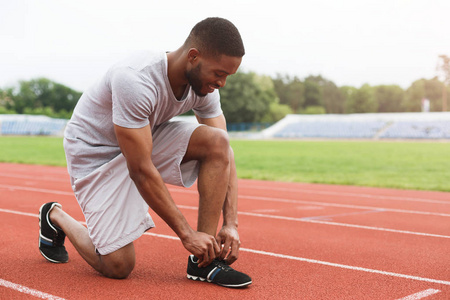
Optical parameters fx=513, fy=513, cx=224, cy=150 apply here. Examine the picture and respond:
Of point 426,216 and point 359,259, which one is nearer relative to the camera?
point 359,259

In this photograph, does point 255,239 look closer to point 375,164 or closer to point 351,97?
point 375,164

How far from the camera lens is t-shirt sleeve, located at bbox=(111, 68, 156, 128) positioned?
9.20 feet

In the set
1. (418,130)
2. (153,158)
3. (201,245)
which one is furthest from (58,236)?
(418,130)

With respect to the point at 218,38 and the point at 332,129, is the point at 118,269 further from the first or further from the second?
the point at 332,129

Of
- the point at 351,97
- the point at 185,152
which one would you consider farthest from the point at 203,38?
the point at 351,97

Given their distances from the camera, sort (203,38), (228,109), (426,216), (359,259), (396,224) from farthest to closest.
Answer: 1. (228,109)
2. (426,216)
3. (396,224)
4. (359,259)
5. (203,38)

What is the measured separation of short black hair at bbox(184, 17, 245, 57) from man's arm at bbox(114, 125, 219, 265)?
55cm

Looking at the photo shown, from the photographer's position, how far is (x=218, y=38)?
2762 millimetres

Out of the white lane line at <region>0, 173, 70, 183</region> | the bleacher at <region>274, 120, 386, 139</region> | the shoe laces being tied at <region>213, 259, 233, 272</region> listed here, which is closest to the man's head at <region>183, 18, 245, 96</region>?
the shoe laces being tied at <region>213, 259, 233, 272</region>

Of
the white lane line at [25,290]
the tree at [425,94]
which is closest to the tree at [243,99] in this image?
the tree at [425,94]

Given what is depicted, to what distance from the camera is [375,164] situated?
655 inches

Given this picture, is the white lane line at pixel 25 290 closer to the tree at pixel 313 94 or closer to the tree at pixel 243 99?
the tree at pixel 243 99

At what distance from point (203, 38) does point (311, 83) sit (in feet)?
305

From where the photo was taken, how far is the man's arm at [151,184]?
2.81 m
